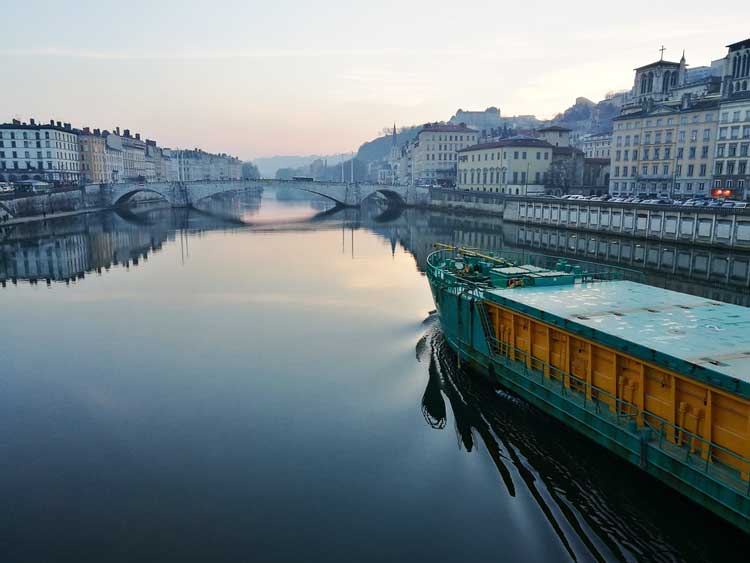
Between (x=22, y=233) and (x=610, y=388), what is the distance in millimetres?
72911

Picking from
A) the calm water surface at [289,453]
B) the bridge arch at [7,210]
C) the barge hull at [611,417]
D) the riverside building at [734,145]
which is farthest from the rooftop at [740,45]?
the bridge arch at [7,210]

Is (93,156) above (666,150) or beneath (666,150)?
above

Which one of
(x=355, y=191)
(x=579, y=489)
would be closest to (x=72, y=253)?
(x=579, y=489)

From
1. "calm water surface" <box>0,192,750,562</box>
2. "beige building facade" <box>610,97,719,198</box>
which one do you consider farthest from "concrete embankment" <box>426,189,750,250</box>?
"calm water surface" <box>0,192,750,562</box>

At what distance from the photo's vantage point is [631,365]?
12664 millimetres

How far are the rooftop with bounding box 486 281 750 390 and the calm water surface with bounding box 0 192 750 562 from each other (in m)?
3.41

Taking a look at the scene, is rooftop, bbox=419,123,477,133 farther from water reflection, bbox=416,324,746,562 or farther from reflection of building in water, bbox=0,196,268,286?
water reflection, bbox=416,324,746,562

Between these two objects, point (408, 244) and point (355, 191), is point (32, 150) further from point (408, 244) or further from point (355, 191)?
point (408, 244)

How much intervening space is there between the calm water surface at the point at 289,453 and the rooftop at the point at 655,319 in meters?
3.41

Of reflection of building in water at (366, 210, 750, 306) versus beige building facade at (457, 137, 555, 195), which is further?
beige building facade at (457, 137, 555, 195)

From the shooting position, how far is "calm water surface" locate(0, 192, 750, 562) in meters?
11.6

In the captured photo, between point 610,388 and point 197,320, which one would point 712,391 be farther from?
point 197,320

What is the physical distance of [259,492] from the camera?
13352mm

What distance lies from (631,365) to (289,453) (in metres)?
9.18
